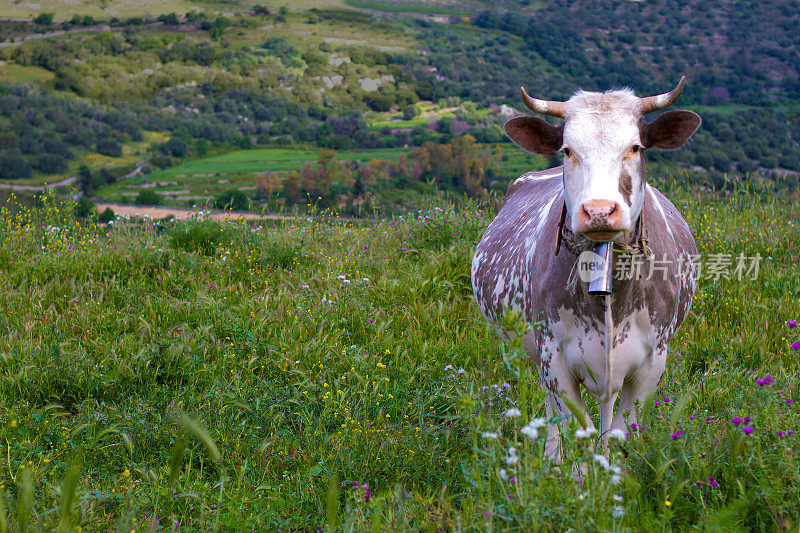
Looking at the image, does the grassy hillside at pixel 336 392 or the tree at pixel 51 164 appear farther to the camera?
the tree at pixel 51 164

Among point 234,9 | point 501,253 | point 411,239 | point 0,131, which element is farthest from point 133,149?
point 501,253

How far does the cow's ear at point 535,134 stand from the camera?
3.22 meters

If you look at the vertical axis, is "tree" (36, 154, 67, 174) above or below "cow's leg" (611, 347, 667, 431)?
below

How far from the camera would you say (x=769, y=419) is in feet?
8.35

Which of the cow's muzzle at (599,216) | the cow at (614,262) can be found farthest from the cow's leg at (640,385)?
the cow's muzzle at (599,216)

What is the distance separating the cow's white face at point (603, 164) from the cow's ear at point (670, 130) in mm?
108

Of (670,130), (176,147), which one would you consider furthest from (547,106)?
(176,147)

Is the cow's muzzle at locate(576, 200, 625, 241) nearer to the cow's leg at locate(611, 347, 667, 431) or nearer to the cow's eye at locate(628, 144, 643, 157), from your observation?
the cow's eye at locate(628, 144, 643, 157)

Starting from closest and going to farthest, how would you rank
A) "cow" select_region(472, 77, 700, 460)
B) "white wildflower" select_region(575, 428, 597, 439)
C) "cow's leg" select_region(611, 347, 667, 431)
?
"white wildflower" select_region(575, 428, 597, 439) < "cow" select_region(472, 77, 700, 460) < "cow's leg" select_region(611, 347, 667, 431)

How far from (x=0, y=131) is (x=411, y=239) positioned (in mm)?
29477

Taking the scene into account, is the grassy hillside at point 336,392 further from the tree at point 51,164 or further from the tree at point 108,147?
the tree at point 108,147

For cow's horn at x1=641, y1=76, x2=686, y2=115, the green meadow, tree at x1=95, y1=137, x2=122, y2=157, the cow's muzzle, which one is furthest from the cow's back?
tree at x1=95, y1=137, x2=122, y2=157

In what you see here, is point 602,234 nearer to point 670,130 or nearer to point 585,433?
point 670,130

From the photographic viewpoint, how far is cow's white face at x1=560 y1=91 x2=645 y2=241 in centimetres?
248
